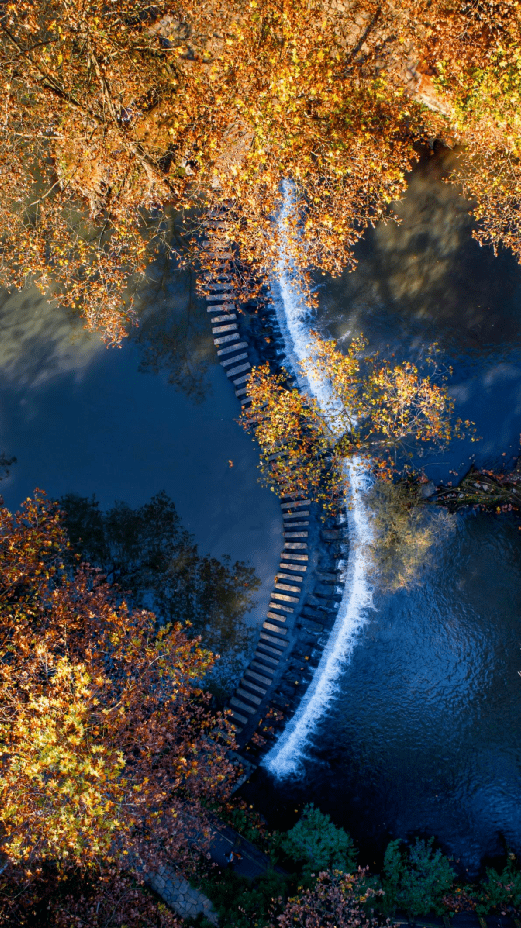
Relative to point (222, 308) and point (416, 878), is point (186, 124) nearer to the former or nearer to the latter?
point (222, 308)

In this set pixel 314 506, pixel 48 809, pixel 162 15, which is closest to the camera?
pixel 48 809

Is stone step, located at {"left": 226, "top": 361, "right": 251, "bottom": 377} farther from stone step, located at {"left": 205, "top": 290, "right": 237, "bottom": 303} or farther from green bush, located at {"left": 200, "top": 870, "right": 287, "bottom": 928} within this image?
green bush, located at {"left": 200, "top": 870, "right": 287, "bottom": 928}

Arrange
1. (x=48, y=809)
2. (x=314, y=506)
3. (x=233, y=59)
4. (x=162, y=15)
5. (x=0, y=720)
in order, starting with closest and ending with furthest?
(x=48, y=809) → (x=0, y=720) → (x=233, y=59) → (x=162, y=15) → (x=314, y=506)

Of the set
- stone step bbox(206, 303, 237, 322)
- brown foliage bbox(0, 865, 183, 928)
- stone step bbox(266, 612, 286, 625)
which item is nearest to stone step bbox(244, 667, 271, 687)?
stone step bbox(266, 612, 286, 625)

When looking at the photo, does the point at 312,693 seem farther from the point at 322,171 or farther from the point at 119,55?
the point at 119,55

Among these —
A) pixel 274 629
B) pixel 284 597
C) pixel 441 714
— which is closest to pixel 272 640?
pixel 274 629

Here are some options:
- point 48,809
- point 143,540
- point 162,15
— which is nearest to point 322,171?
point 162,15
